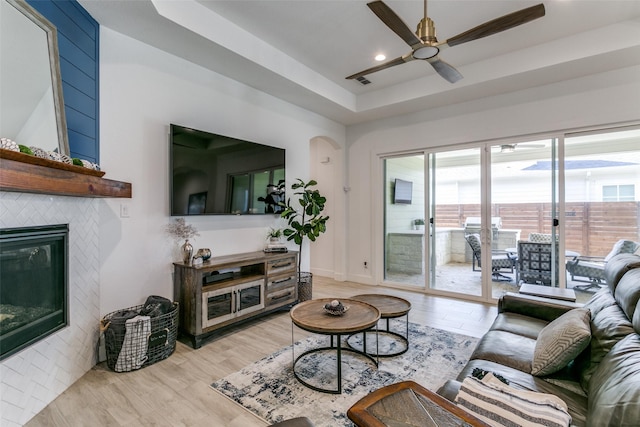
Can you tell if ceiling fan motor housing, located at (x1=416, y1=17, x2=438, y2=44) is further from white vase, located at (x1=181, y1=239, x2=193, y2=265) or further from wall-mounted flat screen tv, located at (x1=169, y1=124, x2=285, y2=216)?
white vase, located at (x1=181, y1=239, x2=193, y2=265)

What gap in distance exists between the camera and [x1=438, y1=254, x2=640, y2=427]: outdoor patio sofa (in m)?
1.07

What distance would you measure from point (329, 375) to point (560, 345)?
1544 millimetres

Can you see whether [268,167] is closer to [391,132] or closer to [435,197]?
[391,132]

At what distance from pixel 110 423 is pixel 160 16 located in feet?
9.80

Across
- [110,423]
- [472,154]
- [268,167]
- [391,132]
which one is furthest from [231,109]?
[472,154]

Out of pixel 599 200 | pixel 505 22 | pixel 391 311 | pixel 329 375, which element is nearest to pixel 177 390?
pixel 329 375

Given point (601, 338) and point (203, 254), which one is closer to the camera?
point (601, 338)

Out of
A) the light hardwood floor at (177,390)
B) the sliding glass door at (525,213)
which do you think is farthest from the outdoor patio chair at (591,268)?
the light hardwood floor at (177,390)

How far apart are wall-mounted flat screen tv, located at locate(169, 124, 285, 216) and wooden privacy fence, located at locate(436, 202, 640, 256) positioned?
3228mm

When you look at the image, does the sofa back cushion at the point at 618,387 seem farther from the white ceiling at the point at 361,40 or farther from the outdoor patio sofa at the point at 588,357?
the white ceiling at the point at 361,40

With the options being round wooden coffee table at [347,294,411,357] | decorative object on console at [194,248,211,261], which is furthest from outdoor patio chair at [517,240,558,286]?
decorative object on console at [194,248,211,261]

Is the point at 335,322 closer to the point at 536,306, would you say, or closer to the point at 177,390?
the point at 177,390

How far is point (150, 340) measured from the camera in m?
2.48

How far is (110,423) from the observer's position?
5.98 feet
